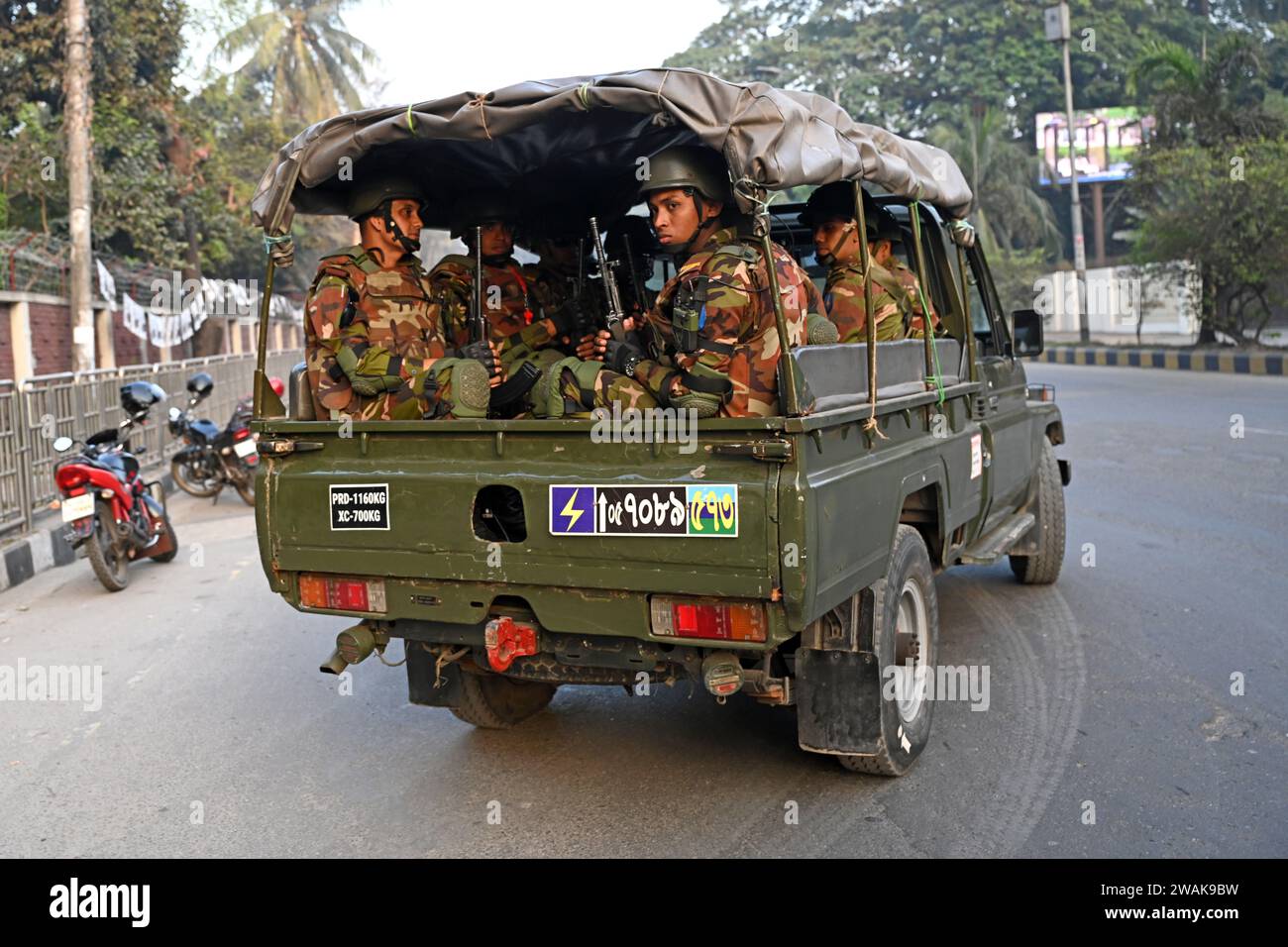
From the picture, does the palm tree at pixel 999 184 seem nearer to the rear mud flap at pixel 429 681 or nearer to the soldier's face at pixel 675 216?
the soldier's face at pixel 675 216

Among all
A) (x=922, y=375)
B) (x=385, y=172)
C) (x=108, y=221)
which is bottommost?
(x=922, y=375)

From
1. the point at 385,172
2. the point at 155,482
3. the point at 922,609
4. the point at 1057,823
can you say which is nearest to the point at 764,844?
the point at 1057,823

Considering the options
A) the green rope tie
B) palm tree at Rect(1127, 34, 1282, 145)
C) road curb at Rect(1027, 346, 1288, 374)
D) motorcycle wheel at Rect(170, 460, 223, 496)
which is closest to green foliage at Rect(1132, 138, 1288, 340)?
palm tree at Rect(1127, 34, 1282, 145)

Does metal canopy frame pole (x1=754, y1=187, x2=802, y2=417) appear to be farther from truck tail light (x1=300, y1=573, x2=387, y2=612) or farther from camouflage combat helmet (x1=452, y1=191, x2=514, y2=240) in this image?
camouflage combat helmet (x1=452, y1=191, x2=514, y2=240)

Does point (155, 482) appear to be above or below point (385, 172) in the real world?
below

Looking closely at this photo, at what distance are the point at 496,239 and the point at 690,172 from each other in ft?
4.27

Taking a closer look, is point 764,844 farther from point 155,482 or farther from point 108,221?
point 108,221

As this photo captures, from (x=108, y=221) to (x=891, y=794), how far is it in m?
18.2

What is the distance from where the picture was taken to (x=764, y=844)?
354 cm

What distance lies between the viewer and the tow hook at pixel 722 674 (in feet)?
11.6

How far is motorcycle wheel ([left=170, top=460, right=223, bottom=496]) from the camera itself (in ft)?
36.7

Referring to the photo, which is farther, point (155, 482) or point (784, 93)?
point (155, 482)

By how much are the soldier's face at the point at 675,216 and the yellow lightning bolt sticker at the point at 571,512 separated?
40.1 inches

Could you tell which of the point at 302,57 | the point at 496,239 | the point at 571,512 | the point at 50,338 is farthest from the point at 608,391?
the point at 302,57
